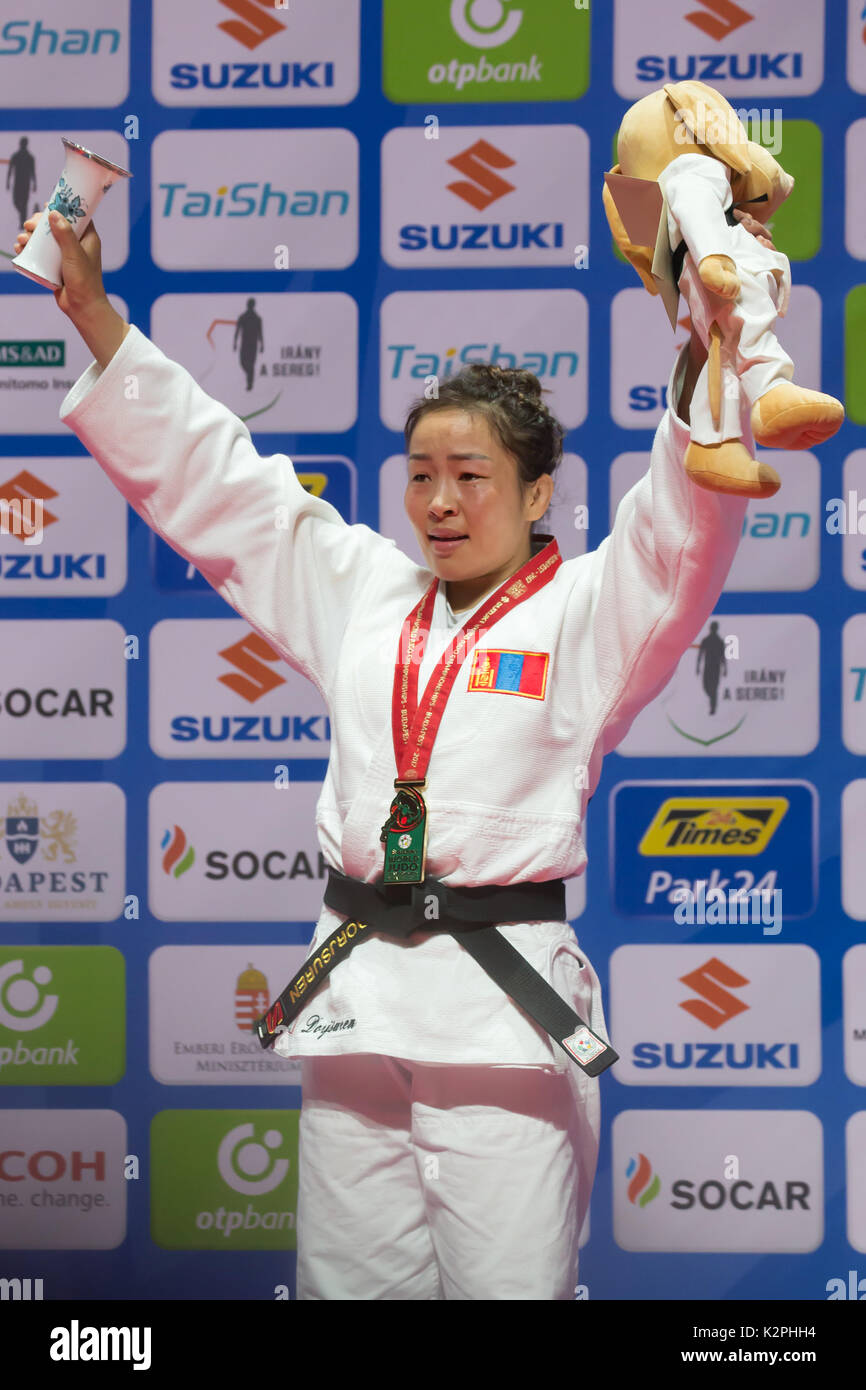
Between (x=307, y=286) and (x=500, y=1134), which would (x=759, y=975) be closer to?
(x=500, y=1134)

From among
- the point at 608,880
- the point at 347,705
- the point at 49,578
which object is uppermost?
the point at 49,578

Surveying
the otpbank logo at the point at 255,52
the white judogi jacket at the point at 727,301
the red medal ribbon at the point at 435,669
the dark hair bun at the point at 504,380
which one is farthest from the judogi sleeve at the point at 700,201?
the otpbank logo at the point at 255,52

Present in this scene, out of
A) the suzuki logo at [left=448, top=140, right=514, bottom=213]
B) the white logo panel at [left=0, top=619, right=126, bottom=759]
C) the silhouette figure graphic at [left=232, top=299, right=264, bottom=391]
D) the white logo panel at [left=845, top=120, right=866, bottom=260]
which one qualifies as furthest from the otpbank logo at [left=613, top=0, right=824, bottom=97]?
the white logo panel at [left=0, top=619, right=126, bottom=759]

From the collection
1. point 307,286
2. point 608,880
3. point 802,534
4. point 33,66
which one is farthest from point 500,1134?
point 33,66

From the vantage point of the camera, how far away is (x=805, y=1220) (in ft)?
8.99

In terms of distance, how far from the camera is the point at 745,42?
2631 millimetres

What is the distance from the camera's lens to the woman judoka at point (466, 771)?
1665 mm

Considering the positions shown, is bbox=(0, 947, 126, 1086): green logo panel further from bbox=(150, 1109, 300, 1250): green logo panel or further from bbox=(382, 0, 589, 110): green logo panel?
bbox=(382, 0, 589, 110): green logo panel

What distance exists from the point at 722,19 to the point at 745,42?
7cm

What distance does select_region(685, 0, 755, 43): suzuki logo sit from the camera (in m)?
2.63

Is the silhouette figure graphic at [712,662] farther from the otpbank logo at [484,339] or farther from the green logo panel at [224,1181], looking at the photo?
the green logo panel at [224,1181]

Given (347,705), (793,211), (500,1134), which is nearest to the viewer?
(500,1134)

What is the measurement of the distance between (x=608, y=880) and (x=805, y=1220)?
82 centimetres

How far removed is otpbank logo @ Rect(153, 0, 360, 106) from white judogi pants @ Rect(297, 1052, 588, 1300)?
2.00 meters
